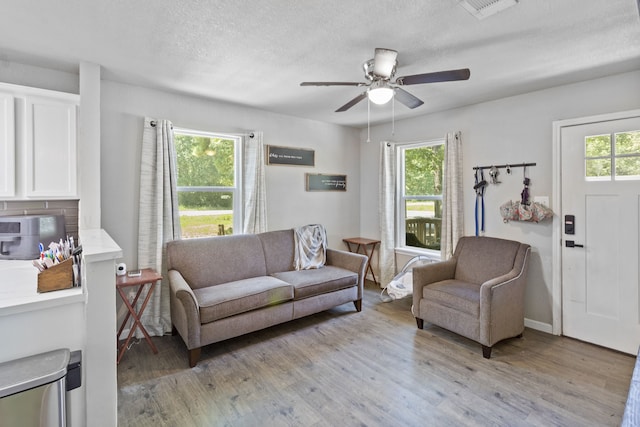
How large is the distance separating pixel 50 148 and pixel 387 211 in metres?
3.78

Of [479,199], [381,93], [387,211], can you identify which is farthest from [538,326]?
[381,93]

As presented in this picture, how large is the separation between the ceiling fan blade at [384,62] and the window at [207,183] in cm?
209

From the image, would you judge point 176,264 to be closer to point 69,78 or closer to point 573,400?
point 69,78

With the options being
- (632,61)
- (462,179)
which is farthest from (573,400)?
(632,61)

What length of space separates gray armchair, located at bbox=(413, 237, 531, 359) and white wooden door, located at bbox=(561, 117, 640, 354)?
0.50 m

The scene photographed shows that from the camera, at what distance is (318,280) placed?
341 cm

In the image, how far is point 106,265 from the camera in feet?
4.56

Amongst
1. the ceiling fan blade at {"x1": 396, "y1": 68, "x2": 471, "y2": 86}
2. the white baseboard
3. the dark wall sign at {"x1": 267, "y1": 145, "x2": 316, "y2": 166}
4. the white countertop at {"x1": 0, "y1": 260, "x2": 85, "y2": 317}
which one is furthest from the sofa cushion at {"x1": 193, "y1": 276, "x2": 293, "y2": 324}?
the white baseboard

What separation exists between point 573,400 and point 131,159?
13.4ft

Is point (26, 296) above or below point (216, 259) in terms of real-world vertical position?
above

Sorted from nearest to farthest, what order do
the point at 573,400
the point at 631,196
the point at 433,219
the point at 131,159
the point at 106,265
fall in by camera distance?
the point at 106,265 < the point at 573,400 < the point at 631,196 < the point at 131,159 < the point at 433,219

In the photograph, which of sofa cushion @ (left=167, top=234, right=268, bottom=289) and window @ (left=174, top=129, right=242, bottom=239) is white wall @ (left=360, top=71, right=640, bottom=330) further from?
sofa cushion @ (left=167, top=234, right=268, bottom=289)

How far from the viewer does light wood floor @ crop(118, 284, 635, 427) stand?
1.97 m

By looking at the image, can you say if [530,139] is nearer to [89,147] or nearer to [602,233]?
[602,233]
